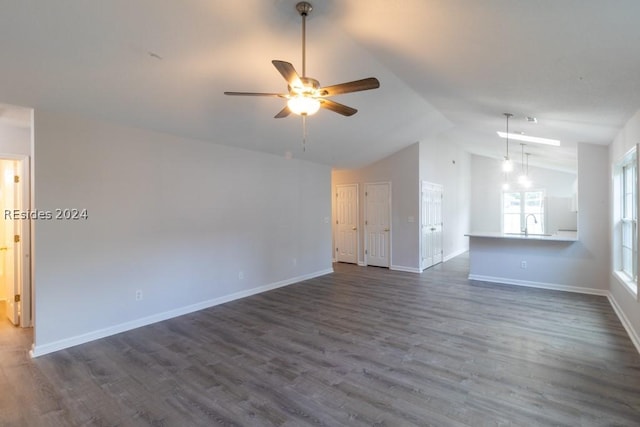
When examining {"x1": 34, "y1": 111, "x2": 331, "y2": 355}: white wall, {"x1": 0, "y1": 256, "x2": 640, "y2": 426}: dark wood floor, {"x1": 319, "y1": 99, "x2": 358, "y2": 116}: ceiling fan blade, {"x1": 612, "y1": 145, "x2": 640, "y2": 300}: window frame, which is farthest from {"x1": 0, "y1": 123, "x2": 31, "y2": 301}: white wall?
{"x1": 612, "y1": 145, "x2": 640, "y2": 300}: window frame

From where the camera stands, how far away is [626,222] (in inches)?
169

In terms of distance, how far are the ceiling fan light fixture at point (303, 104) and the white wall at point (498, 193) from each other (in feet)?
31.9

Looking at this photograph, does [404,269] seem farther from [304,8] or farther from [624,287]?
[304,8]

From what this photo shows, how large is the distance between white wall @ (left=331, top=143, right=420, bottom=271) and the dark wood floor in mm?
2764

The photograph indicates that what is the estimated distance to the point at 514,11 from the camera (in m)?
1.92

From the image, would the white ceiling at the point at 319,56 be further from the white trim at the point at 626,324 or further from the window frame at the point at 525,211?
the window frame at the point at 525,211

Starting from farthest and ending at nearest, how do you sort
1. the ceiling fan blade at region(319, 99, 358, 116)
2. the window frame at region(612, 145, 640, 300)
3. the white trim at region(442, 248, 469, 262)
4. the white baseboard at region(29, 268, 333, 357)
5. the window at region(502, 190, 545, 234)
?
the window at region(502, 190, 545, 234)
the white trim at region(442, 248, 469, 262)
the window frame at region(612, 145, 640, 300)
the white baseboard at region(29, 268, 333, 357)
the ceiling fan blade at region(319, 99, 358, 116)

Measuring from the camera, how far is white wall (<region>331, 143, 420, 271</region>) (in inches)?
290

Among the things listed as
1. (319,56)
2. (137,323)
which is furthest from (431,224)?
(137,323)

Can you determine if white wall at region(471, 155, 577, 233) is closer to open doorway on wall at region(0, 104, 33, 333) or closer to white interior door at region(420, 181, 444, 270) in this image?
white interior door at region(420, 181, 444, 270)

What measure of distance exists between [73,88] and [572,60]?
4310mm

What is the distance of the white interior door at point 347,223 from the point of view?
333 inches

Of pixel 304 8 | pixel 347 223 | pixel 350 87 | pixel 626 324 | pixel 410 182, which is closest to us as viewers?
pixel 350 87

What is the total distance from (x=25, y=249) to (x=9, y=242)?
1.96 feet
